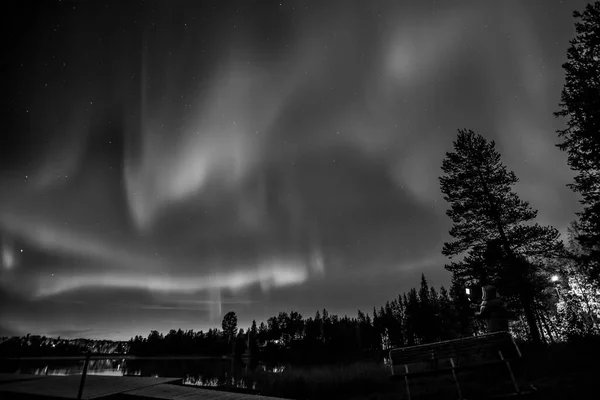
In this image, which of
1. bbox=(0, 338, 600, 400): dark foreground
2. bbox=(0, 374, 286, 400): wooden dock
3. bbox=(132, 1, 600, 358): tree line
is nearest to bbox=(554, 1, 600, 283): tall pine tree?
bbox=(132, 1, 600, 358): tree line

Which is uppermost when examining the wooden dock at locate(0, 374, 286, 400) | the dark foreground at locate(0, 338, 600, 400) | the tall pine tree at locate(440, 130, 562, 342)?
the tall pine tree at locate(440, 130, 562, 342)

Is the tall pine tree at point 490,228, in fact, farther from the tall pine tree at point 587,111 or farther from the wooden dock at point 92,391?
the wooden dock at point 92,391

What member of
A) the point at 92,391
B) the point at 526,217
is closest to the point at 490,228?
the point at 526,217

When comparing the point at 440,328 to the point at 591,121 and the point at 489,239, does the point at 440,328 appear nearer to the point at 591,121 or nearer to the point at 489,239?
the point at 489,239

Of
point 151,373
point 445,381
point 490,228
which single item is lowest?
point 151,373

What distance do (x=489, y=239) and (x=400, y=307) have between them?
12702cm

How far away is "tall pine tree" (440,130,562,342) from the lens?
1948 centimetres

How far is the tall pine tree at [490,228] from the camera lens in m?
19.5

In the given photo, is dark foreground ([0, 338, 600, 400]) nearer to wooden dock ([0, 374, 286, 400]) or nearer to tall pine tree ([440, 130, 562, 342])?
wooden dock ([0, 374, 286, 400])

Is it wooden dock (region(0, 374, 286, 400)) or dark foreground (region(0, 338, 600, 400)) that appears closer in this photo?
wooden dock (region(0, 374, 286, 400))

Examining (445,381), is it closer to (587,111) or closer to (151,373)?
(587,111)

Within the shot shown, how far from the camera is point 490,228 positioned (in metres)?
20.9

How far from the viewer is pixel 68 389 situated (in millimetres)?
4895

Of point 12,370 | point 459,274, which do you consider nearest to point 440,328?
point 459,274
